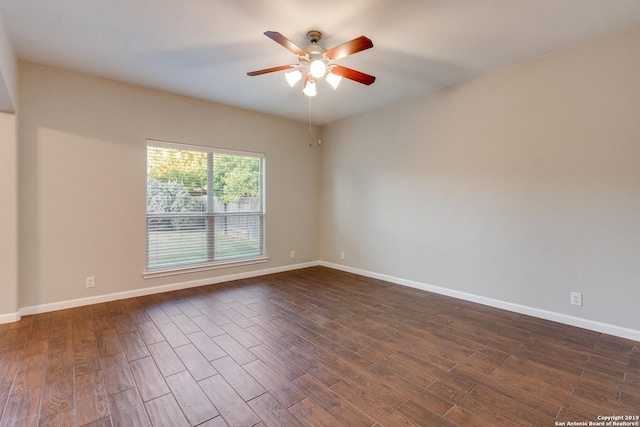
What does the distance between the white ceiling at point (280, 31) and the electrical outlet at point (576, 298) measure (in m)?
2.44

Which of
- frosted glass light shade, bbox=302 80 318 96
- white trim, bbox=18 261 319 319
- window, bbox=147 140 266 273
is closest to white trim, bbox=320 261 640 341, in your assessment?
white trim, bbox=18 261 319 319

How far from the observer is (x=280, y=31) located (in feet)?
8.46

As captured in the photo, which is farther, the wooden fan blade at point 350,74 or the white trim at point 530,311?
the white trim at point 530,311

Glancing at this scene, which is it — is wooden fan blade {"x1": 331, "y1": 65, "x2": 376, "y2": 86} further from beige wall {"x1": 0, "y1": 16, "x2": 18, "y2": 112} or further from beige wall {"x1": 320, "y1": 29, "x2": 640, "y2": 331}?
beige wall {"x1": 0, "y1": 16, "x2": 18, "y2": 112}

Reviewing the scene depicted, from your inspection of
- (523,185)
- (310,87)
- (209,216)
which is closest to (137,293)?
(209,216)

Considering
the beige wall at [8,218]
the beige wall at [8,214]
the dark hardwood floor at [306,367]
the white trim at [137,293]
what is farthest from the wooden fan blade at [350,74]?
the white trim at [137,293]

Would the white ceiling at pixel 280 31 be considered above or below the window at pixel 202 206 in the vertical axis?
above

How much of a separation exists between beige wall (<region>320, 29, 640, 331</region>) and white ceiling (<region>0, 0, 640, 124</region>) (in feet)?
1.26

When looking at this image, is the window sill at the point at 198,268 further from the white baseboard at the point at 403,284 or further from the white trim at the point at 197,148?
the white trim at the point at 197,148

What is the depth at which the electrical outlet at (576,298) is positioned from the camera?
2.93 metres

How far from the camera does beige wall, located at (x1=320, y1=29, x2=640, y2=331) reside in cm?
272

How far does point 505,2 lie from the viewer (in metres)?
2.21

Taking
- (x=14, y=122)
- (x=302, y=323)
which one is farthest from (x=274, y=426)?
(x=14, y=122)

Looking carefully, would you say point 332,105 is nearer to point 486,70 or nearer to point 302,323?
point 486,70
